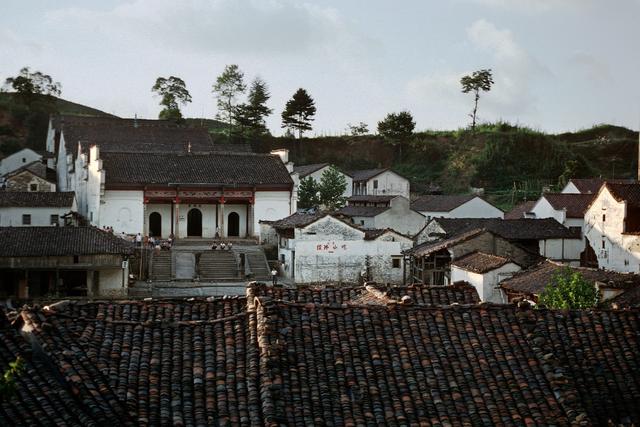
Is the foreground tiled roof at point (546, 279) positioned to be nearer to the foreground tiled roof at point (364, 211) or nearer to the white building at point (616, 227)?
the white building at point (616, 227)

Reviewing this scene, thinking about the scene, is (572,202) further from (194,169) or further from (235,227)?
(194,169)

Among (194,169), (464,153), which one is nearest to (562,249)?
(194,169)

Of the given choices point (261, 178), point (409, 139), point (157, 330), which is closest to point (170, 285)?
point (261, 178)

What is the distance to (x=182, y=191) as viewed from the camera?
4338 centimetres

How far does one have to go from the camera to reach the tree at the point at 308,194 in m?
54.8

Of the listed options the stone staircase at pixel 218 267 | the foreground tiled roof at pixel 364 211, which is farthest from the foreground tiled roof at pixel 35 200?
the foreground tiled roof at pixel 364 211

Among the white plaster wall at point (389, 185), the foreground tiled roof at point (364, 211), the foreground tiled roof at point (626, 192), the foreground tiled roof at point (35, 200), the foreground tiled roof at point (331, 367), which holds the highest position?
the white plaster wall at point (389, 185)

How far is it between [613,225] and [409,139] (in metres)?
38.5

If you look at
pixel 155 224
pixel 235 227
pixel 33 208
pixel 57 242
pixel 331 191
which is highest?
pixel 331 191

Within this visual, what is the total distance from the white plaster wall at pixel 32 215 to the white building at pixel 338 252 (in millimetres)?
11615

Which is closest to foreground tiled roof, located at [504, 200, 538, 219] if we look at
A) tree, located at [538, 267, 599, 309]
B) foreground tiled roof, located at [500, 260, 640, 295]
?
foreground tiled roof, located at [500, 260, 640, 295]

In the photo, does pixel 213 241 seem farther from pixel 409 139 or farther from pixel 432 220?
pixel 409 139

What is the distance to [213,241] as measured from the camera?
42.2m

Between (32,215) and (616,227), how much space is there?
2633cm
